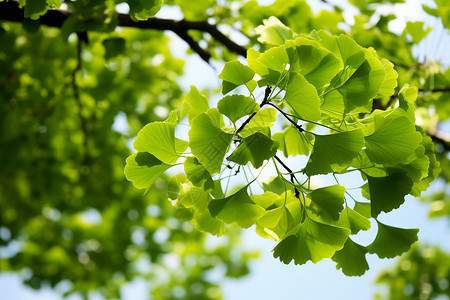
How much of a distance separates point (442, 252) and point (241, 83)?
427 cm

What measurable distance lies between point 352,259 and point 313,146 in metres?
0.29

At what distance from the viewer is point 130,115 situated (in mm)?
2682

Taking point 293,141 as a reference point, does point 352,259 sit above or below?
below

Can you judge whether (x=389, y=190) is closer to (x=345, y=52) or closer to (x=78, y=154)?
(x=345, y=52)

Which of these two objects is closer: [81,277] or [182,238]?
[81,277]

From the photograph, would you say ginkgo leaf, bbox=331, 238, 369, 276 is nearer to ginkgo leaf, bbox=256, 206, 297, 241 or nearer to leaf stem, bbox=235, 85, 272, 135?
ginkgo leaf, bbox=256, 206, 297, 241

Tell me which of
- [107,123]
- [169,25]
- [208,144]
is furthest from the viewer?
[107,123]

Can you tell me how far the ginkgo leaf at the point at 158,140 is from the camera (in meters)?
0.84

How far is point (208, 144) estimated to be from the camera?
0.75 meters

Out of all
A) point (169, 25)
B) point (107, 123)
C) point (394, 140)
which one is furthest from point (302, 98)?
point (107, 123)

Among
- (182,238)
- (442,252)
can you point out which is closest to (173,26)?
(182,238)

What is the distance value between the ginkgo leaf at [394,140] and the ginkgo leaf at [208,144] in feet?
1.00

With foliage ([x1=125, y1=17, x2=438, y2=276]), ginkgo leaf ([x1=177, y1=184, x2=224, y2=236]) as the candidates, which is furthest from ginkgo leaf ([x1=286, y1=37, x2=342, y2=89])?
ginkgo leaf ([x1=177, y1=184, x2=224, y2=236])

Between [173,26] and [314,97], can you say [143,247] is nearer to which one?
[173,26]
